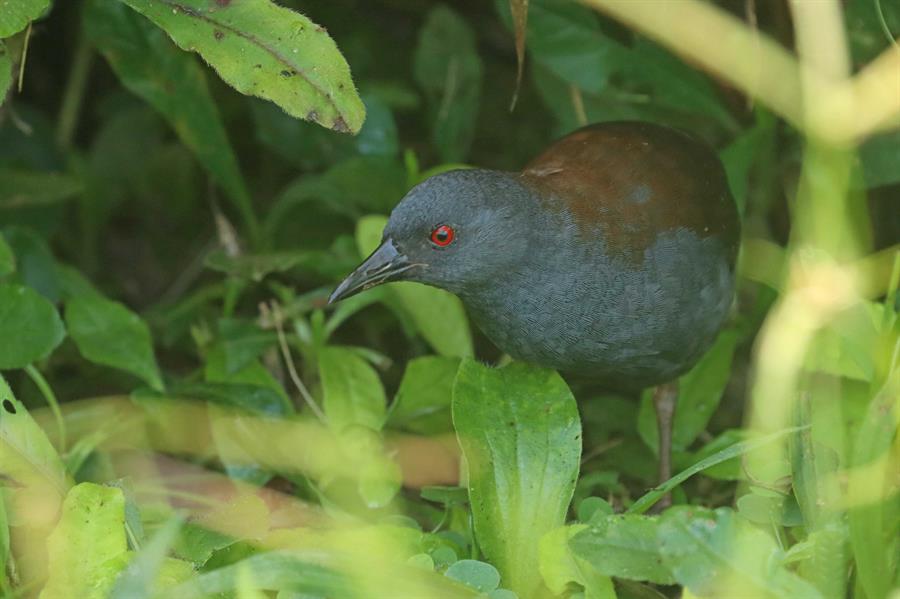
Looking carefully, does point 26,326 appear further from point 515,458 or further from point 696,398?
point 696,398

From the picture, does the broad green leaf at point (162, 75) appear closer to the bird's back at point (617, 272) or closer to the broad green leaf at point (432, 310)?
the broad green leaf at point (432, 310)

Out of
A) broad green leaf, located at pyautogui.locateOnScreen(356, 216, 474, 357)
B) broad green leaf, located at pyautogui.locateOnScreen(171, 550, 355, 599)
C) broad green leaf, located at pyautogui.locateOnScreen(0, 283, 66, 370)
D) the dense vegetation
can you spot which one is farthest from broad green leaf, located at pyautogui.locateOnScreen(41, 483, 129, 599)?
broad green leaf, located at pyautogui.locateOnScreen(356, 216, 474, 357)

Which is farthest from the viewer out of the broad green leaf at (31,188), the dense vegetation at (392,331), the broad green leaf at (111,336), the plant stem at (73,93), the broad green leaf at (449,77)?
the plant stem at (73,93)

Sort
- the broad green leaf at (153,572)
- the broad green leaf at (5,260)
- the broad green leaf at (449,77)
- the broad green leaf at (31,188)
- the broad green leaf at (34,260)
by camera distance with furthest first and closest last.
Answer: the broad green leaf at (449,77), the broad green leaf at (31,188), the broad green leaf at (34,260), the broad green leaf at (5,260), the broad green leaf at (153,572)

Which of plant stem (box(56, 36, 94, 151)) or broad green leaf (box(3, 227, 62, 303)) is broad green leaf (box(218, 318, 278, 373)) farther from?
plant stem (box(56, 36, 94, 151))

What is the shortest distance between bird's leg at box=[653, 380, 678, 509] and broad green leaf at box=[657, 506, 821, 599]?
3.94ft

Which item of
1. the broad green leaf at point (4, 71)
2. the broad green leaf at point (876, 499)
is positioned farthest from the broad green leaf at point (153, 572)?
the broad green leaf at point (876, 499)

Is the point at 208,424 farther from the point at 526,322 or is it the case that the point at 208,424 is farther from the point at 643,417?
the point at 643,417

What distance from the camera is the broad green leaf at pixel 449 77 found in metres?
4.19

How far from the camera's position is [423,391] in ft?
10.9

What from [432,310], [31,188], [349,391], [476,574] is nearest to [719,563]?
[476,574]

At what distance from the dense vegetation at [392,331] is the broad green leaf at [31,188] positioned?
0.06 ft

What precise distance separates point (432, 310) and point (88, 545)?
1.43m

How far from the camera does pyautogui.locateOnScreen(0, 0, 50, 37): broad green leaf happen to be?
2594 mm
